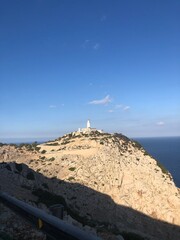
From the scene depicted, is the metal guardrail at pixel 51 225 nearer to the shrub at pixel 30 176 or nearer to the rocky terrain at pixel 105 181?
the rocky terrain at pixel 105 181

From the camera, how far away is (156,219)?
4809 cm

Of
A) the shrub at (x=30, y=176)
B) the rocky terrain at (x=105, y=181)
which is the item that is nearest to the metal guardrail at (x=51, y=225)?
the rocky terrain at (x=105, y=181)

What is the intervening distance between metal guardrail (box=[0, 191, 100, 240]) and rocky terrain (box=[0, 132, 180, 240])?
958 inches

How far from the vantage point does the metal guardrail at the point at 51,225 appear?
570 centimetres

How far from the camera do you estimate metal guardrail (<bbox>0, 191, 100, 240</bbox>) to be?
18.7 ft

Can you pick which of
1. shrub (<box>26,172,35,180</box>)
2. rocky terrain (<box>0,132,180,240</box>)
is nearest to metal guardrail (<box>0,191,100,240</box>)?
rocky terrain (<box>0,132,180,240</box>)

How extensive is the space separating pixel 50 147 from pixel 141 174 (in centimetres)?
1927

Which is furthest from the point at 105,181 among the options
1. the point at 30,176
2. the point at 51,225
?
the point at 51,225

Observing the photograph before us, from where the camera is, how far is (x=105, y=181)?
50.9m

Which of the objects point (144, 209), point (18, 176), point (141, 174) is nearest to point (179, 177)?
point (141, 174)

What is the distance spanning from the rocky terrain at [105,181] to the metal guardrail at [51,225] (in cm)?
2434

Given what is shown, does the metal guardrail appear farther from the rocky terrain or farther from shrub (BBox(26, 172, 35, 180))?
shrub (BBox(26, 172, 35, 180))

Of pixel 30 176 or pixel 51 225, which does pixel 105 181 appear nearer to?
pixel 30 176

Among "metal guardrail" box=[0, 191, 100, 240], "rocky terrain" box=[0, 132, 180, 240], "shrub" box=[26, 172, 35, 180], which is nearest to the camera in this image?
"metal guardrail" box=[0, 191, 100, 240]
